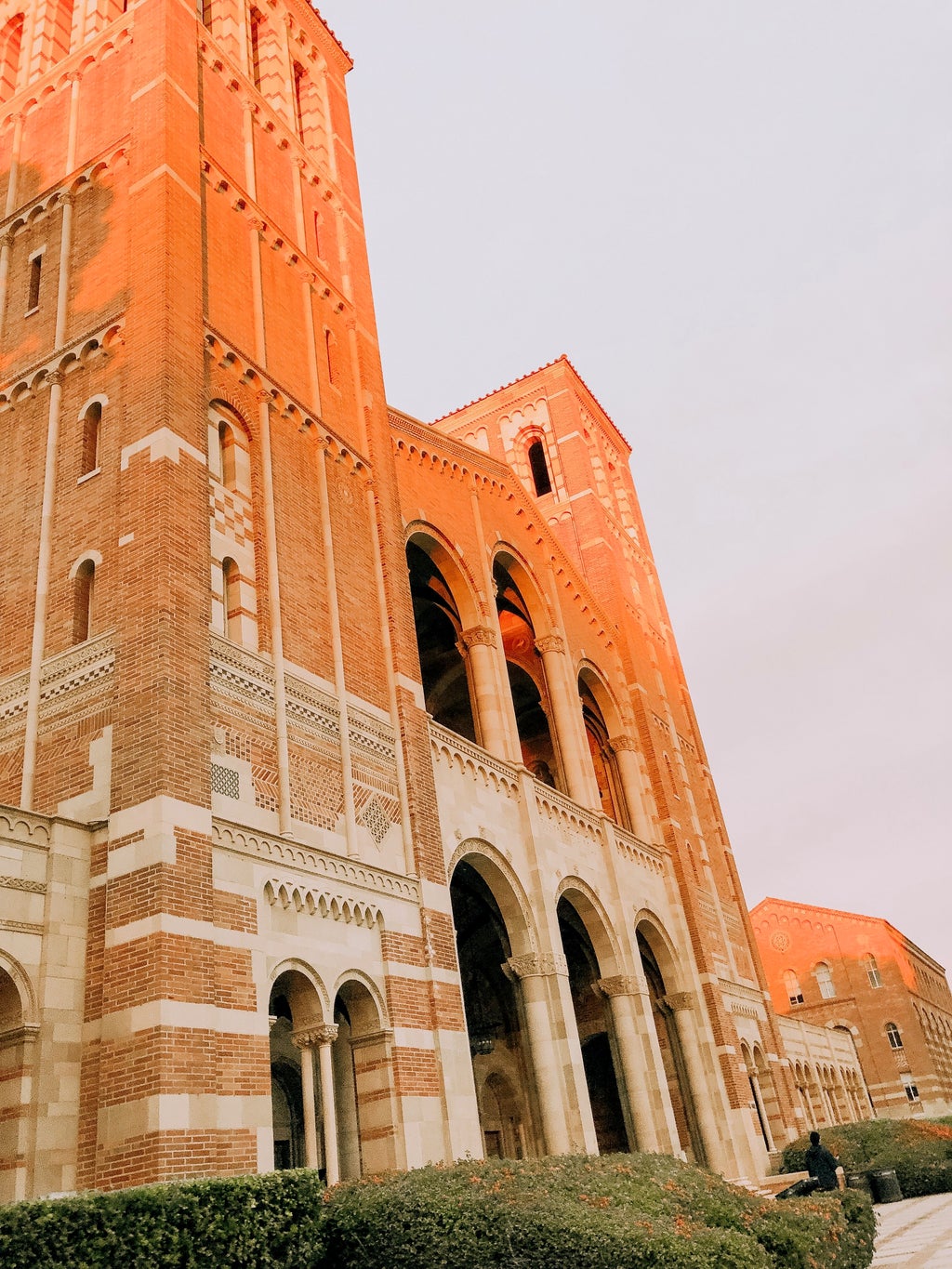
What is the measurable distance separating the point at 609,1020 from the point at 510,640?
10308 millimetres

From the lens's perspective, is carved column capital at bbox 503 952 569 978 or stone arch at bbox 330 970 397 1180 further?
carved column capital at bbox 503 952 569 978

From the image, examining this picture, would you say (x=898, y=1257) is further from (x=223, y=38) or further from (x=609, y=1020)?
(x=223, y=38)

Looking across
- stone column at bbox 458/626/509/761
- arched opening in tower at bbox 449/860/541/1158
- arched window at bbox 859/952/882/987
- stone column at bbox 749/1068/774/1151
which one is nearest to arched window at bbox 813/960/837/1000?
arched window at bbox 859/952/882/987

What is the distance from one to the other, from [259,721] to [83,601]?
9.06 ft

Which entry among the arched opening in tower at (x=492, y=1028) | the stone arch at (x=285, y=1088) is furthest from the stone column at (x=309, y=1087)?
the arched opening in tower at (x=492, y=1028)

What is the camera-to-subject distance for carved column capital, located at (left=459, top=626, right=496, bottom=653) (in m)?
21.4

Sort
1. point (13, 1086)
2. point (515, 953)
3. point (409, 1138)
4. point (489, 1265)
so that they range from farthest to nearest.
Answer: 1. point (515, 953)
2. point (409, 1138)
3. point (13, 1086)
4. point (489, 1265)

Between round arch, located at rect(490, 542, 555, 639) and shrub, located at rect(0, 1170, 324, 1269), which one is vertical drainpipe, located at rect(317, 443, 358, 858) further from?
round arch, located at rect(490, 542, 555, 639)

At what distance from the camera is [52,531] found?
1437 cm

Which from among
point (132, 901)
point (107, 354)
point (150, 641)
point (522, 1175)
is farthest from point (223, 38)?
point (522, 1175)

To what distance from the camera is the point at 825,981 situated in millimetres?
58344

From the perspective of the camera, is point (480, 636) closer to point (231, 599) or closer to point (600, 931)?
point (600, 931)

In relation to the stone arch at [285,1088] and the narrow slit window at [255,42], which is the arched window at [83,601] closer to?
the stone arch at [285,1088]

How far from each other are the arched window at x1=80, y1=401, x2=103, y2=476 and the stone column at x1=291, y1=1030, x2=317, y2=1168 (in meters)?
8.08
